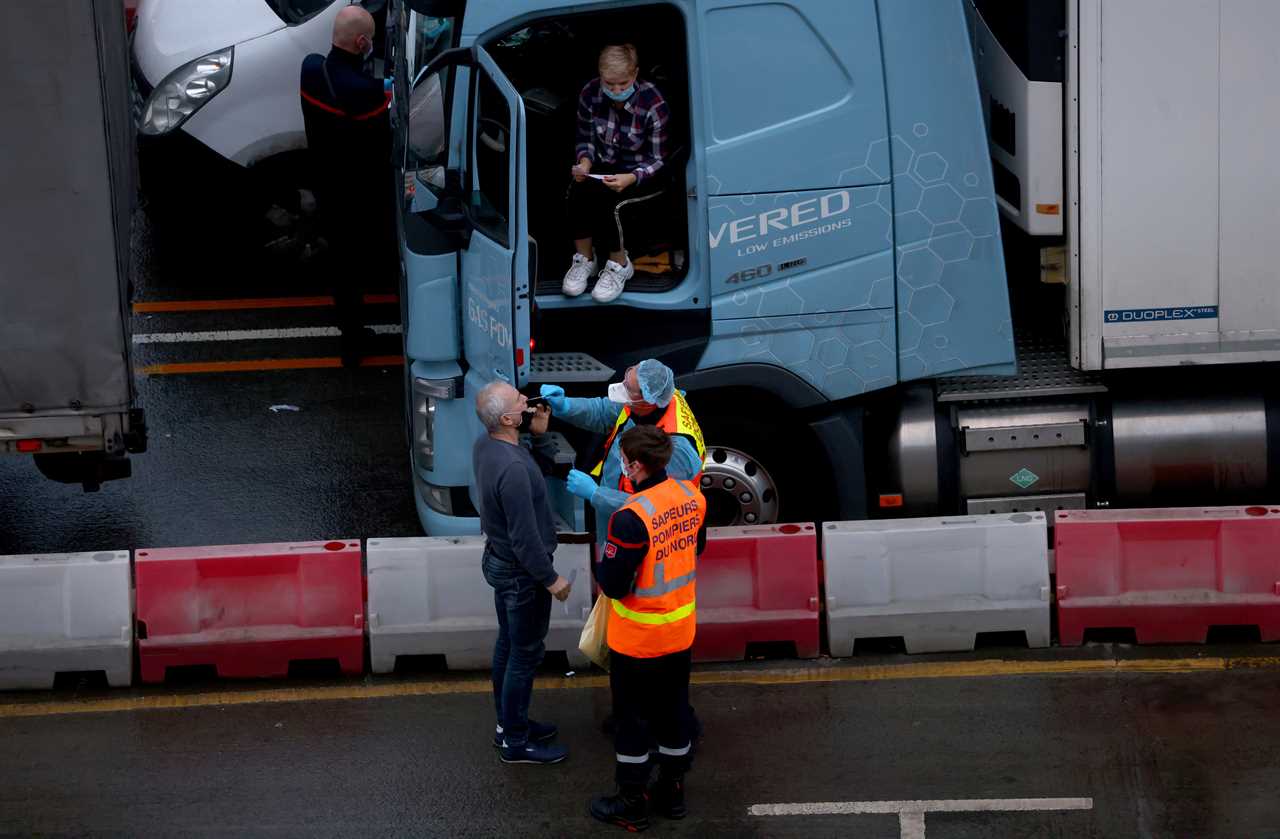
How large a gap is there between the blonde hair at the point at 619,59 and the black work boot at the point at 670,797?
319 cm

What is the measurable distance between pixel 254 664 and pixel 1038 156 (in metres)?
4.42

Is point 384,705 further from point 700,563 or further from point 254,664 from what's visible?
point 700,563

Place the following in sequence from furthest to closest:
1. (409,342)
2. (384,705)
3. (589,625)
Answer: (409,342) → (384,705) → (589,625)

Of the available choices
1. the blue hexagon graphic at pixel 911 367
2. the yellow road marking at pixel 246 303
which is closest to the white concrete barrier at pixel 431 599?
the blue hexagon graphic at pixel 911 367

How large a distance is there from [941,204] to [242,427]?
5139mm

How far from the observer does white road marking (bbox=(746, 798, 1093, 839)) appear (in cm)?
688

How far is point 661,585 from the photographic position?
21.6ft

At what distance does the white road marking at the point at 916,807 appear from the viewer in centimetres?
688

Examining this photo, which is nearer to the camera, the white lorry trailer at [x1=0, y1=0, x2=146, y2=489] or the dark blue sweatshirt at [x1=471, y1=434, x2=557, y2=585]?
the dark blue sweatshirt at [x1=471, y1=434, x2=557, y2=585]

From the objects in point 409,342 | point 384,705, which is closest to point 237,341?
point 409,342

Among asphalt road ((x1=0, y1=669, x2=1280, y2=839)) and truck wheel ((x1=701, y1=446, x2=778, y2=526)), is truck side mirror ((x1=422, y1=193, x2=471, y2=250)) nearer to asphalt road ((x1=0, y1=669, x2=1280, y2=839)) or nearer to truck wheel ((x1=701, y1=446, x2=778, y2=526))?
truck wheel ((x1=701, y1=446, x2=778, y2=526))

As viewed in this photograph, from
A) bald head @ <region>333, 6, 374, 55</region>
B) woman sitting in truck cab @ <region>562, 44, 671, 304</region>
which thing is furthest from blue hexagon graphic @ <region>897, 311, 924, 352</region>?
bald head @ <region>333, 6, 374, 55</region>

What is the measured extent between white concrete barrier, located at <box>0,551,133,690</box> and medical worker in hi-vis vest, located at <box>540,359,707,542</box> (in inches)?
92.3

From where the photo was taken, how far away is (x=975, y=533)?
8156 millimetres
